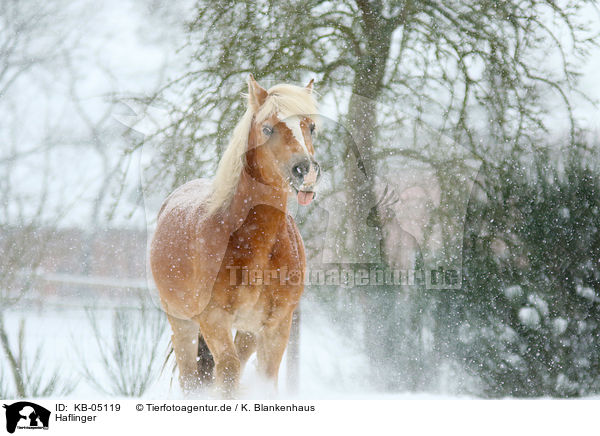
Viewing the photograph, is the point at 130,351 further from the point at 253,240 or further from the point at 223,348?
the point at 253,240

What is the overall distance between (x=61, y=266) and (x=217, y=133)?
0.93 meters

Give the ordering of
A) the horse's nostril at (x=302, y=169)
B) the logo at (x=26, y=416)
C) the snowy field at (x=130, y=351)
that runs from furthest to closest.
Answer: the snowy field at (x=130, y=351), the logo at (x=26, y=416), the horse's nostril at (x=302, y=169)

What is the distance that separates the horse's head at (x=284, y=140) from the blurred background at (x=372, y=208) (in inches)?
27.4

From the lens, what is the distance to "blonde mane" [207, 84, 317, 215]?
131cm

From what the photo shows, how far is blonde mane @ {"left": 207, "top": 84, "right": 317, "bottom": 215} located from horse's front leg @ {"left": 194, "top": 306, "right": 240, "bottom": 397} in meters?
0.31

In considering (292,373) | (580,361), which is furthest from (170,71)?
(580,361)

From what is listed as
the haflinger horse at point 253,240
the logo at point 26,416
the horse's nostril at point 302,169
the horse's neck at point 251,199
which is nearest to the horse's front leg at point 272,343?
the haflinger horse at point 253,240

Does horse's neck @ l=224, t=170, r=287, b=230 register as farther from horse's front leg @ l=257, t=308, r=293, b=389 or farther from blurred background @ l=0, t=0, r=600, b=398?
blurred background @ l=0, t=0, r=600, b=398

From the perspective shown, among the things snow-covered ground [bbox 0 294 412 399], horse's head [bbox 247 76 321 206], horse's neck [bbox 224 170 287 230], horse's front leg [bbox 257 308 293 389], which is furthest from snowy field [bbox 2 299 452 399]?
horse's head [bbox 247 76 321 206]

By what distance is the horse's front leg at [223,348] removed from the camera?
4.45 feet

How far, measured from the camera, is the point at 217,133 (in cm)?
199

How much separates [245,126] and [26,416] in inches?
48.7

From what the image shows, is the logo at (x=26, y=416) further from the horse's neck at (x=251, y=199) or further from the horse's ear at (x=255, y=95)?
the horse's ear at (x=255, y=95)

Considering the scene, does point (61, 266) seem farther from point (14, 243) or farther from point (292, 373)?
point (292, 373)
